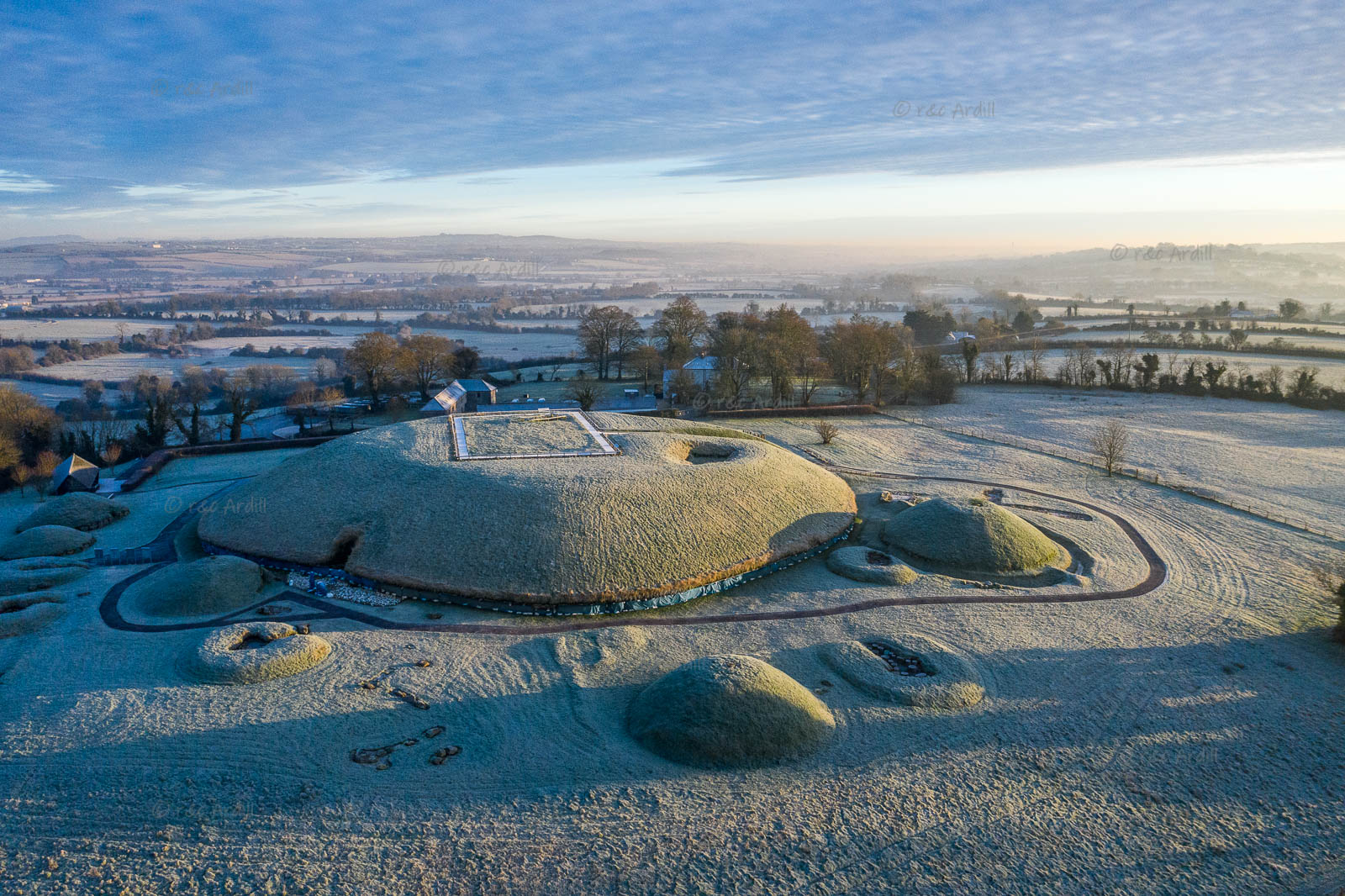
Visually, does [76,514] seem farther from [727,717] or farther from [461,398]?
[727,717]

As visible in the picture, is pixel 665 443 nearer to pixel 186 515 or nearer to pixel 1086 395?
pixel 186 515

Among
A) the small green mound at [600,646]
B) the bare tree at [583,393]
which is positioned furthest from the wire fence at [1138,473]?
the small green mound at [600,646]

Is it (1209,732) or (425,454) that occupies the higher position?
(425,454)

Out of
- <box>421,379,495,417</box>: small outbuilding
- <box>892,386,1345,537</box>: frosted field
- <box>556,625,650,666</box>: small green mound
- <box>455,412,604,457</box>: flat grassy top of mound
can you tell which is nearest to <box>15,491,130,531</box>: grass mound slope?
<box>455,412,604,457</box>: flat grassy top of mound

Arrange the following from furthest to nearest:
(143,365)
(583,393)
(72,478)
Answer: (143,365) < (583,393) < (72,478)

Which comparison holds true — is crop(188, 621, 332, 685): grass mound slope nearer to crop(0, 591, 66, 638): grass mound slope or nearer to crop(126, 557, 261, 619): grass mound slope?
crop(126, 557, 261, 619): grass mound slope

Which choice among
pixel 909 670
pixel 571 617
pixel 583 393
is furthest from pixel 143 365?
pixel 909 670

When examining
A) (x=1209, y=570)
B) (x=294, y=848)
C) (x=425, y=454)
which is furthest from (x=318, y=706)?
(x=1209, y=570)
